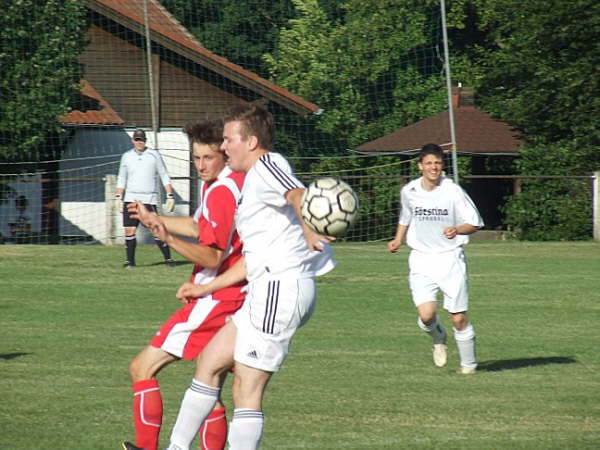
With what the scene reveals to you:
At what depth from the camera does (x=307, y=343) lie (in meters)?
11.2

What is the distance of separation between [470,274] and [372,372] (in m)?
9.09

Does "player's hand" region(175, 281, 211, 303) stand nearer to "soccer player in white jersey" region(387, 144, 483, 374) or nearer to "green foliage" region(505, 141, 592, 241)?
"soccer player in white jersey" region(387, 144, 483, 374)

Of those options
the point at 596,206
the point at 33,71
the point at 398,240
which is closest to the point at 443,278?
the point at 398,240

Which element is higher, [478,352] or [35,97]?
[35,97]

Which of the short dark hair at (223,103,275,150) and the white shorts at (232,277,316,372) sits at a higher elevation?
the short dark hair at (223,103,275,150)

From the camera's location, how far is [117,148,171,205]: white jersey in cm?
1764

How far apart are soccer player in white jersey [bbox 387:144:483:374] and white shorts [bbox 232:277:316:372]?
4211 mm

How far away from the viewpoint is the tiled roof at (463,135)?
3556cm

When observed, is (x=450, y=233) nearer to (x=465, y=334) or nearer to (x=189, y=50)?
(x=465, y=334)

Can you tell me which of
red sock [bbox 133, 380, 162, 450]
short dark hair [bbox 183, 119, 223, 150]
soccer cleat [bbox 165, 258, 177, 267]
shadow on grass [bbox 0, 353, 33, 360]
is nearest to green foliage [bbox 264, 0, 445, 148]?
soccer cleat [bbox 165, 258, 177, 267]

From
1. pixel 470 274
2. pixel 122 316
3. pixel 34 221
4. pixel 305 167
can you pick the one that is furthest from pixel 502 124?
pixel 122 316

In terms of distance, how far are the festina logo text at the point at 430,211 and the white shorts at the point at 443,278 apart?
338 mm

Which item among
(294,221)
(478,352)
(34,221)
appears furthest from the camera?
(34,221)

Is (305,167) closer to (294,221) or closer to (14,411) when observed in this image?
(14,411)
